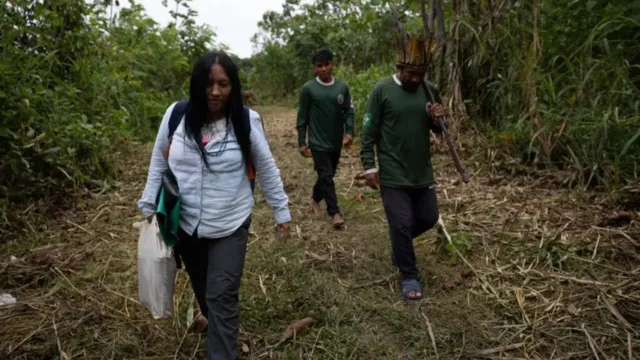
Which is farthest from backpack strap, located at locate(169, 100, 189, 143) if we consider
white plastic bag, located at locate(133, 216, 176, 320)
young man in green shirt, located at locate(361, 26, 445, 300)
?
young man in green shirt, located at locate(361, 26, 445, 300)

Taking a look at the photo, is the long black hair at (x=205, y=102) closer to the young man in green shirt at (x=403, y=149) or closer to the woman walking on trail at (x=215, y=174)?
the woman walking on trail at (x=215, y=174)

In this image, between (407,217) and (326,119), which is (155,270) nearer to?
(407,217)

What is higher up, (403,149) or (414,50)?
(414,50)

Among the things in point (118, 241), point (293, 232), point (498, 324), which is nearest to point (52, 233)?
point (118, 241)

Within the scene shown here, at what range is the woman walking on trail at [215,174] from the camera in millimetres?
2627

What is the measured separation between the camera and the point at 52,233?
4.75 meters

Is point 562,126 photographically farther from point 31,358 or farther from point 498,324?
point 31,358

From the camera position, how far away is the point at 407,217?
3725mm

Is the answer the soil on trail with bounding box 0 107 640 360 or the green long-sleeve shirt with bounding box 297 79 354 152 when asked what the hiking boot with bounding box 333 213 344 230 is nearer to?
the soil on trail with bounding box 0 107 640 360

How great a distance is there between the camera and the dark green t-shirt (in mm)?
3719

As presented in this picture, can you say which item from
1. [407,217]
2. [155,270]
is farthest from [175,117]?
[407,217]

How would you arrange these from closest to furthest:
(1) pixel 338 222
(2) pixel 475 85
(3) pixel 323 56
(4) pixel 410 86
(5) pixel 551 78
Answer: (4) pixel 410 86
(1) pixel 338 222
(3) pixel 323 56
(5) pixel 551 78
(2) pixel 475 85

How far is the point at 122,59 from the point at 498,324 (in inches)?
280

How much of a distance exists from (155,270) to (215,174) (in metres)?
0.58
